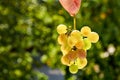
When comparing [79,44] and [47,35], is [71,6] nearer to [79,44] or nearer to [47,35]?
[79,44]

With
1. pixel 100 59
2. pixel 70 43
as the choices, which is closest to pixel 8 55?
pixel 100 59

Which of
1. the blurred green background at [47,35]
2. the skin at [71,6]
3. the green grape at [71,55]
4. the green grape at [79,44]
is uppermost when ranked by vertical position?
the blurred green background at [47,35]

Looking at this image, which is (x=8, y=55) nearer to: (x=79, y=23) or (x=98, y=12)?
(x=79, y=23)

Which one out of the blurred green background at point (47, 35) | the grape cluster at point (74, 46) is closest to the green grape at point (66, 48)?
the grape cluster at point (74, 46)

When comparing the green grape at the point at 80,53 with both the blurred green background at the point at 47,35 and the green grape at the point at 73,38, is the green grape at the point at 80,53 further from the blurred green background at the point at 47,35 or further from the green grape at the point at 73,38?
the blurred green background at the point at 47,35

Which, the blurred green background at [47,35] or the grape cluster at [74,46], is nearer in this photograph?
the grape cluster at [74,46]

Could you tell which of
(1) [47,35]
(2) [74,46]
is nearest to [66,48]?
(2) [74,46]
